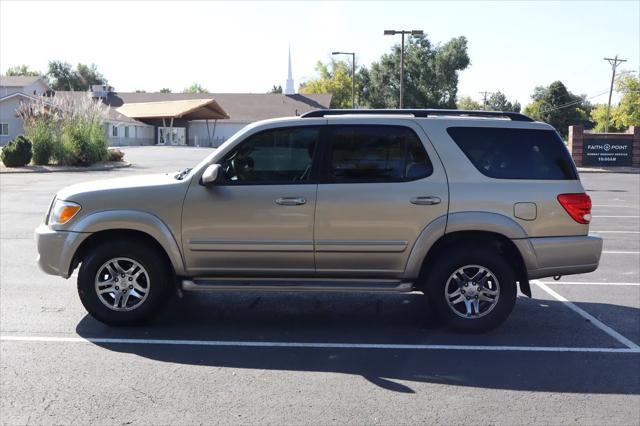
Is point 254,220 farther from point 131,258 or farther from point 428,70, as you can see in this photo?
point 428,70

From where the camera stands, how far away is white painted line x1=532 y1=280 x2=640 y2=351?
5961 millimetres

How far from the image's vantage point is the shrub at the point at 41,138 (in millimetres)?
32188

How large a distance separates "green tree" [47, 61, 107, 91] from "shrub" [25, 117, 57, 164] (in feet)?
258

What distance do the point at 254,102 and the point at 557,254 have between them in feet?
237

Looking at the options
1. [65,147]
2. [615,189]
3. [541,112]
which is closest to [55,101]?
[65,147]

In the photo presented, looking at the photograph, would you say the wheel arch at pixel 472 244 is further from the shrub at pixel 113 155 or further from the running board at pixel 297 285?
the shrub at pixel 113 155

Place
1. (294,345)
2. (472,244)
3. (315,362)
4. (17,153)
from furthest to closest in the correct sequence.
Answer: (17,153)
(472,244)
(294,345)
(315,362)

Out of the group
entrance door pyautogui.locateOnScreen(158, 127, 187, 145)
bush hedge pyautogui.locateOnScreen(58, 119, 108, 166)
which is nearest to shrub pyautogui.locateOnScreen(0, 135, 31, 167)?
bush hedge pyautogui.locateOnScreen(58, 119, 108, 166)

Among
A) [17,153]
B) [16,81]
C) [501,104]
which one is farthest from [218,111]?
[501,104]

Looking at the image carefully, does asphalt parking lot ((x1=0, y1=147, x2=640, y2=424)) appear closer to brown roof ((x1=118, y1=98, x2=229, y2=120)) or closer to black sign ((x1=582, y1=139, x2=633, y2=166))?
black sign ((x1=582, y1=139, x2=633, y2=166))

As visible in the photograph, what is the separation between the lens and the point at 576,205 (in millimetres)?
6105

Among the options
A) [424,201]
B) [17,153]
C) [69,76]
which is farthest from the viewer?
[69,76]

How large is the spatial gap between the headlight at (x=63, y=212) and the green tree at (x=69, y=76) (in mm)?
107670

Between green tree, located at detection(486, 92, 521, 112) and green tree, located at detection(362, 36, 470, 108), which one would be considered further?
green tree, located at detection(486, 92, 521, 112)
